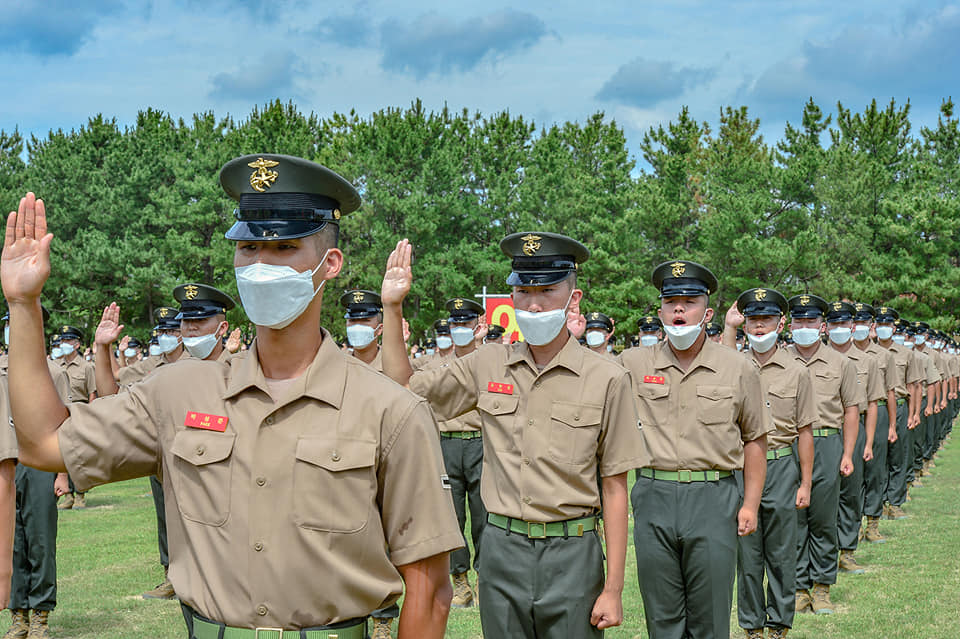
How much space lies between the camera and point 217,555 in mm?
2516

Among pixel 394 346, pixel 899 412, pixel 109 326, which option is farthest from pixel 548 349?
pixel 899 412

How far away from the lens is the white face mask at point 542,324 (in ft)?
16.4

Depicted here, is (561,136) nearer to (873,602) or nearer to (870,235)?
(870,235)

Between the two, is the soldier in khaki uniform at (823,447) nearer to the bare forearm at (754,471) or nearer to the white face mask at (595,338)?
the bare forearm at (754,471)

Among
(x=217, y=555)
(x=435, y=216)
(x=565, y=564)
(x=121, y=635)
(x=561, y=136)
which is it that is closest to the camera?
(x=217, y=555)

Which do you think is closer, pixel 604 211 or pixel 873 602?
pixel 873 602

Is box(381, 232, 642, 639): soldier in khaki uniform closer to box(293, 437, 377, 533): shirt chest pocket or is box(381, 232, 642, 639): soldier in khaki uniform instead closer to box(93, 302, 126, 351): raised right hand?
box(93, 302, 126, 351): raised right hand

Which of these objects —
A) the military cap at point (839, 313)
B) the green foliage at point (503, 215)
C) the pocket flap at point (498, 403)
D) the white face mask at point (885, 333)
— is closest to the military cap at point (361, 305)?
the pocket flap at point (498, 403)

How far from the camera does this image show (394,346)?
4520mm

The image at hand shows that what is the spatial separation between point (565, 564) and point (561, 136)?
151 feet

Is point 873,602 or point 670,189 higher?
point 670,189

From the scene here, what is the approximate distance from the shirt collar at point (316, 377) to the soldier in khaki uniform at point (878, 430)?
9760 millimetres

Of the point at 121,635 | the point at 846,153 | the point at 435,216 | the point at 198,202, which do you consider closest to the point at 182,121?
the point at 198,202

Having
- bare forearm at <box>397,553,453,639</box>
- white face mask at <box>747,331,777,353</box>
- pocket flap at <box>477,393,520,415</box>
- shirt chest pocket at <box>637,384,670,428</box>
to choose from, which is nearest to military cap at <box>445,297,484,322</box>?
white face mask at <box>747,331,777,353</box>
